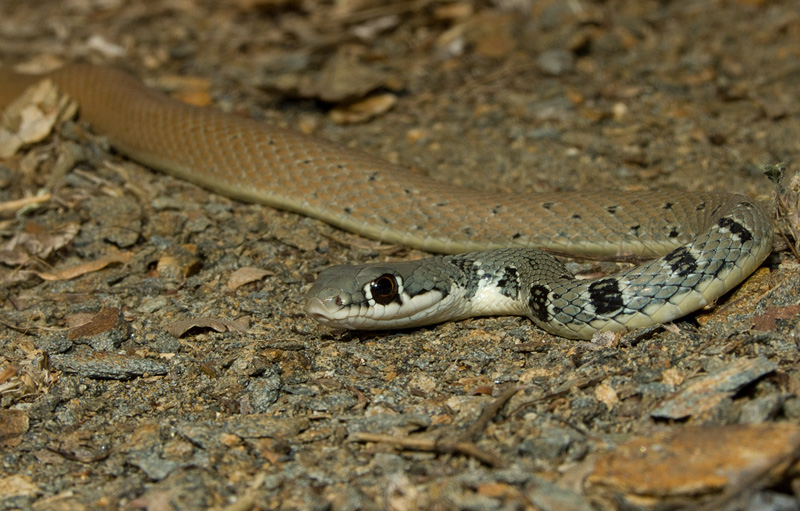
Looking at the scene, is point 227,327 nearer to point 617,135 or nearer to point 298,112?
point 298,112

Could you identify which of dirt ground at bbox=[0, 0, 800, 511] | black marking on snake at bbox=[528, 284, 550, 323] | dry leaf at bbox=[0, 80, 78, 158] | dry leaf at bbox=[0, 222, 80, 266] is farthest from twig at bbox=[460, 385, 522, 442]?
dry leaf at bbox=[0, 80, 78, 158]

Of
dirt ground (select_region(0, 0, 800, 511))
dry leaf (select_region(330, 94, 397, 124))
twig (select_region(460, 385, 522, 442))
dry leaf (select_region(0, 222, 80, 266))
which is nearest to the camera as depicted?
dirt ground (select_region(0, 0, 800, 511))

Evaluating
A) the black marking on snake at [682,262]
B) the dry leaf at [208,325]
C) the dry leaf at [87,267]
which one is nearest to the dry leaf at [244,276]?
the dry leaf at [208,325]

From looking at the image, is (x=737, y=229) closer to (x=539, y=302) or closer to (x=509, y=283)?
(x=539, y=302)

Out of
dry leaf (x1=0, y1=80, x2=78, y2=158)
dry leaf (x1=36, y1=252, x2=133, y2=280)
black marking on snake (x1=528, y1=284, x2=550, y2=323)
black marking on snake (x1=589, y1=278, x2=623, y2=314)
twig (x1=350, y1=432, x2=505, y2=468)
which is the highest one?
dry leaf (x1=0, y1=80, x2=78, y2=158)

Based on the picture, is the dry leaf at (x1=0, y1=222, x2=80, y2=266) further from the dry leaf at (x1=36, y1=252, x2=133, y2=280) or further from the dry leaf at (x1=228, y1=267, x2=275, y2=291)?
the dry leaf at (x1=228, y1=267, x2=275, y2=291)

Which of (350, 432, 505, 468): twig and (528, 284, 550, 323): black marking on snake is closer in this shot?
(350, 432, 505, 468): twig

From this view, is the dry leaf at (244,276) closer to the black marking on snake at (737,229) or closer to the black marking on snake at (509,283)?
the black marking on snake at (509,283)
